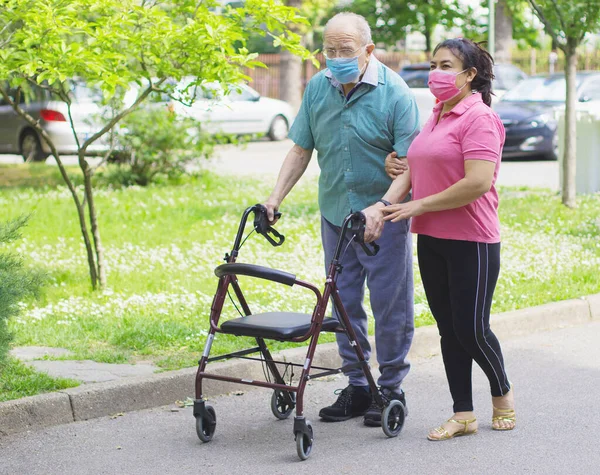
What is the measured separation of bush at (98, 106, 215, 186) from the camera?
14.0 m

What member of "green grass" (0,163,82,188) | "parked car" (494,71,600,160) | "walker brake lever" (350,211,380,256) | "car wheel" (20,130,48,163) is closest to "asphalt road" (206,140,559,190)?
"parked car" (494,71,600,160)

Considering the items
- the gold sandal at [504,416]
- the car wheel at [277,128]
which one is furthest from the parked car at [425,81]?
the gold sandal at [504,416]

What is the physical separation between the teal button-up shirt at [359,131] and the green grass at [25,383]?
170 cm

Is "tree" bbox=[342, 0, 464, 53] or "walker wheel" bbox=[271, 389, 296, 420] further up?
"tree" bbox=[342, 0, 464, 53]

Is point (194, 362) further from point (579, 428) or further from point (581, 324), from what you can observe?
point (581, 324)

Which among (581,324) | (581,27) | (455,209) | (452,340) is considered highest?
(581,27)

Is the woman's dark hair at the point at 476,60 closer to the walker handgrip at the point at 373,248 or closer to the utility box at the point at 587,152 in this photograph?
the walker handgrip at the point at 373,248

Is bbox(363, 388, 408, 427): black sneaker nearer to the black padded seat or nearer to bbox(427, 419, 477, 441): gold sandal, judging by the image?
bbox(427, 419, 477, 441): gold sandal

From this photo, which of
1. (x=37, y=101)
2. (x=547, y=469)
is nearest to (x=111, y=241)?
(x=547, y=469)

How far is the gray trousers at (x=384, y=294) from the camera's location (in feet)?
16.5

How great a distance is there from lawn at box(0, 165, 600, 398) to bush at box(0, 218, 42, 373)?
33 centimetres

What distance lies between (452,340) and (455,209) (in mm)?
677

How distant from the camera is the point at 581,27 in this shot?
11.5m

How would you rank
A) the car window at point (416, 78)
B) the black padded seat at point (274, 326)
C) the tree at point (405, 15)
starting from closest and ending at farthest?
1. the black padded seat at point (274, 326)
2. the car window at point (416, 78)
3. the tree at point (405, 15)
